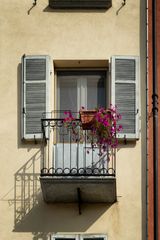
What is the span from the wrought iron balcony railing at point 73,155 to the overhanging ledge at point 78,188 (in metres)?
0.33

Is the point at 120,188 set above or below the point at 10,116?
below

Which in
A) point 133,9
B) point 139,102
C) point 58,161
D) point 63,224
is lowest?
point 63,224

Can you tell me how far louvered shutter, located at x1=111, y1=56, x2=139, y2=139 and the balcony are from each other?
0.52 m

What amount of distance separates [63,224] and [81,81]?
2.63m

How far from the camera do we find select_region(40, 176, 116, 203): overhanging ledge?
14555mm

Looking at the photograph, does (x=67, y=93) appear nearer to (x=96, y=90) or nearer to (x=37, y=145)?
(x=96, y=90)

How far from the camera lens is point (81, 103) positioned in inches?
632

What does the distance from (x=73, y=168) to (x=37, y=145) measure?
2.69 feet

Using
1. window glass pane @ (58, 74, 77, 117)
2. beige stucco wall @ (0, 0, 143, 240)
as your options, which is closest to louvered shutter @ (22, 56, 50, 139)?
beige stucco wall @ (0, 0, 143, 240)

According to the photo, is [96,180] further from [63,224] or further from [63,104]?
[63,104]

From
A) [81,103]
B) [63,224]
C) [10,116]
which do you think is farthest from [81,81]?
[63,224]

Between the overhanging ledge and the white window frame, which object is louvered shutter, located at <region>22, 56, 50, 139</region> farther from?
the overhanging ledge

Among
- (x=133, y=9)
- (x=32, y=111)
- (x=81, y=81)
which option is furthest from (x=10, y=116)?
(x=133, y=9)

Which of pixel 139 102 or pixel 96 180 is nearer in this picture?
pixel 96 180
